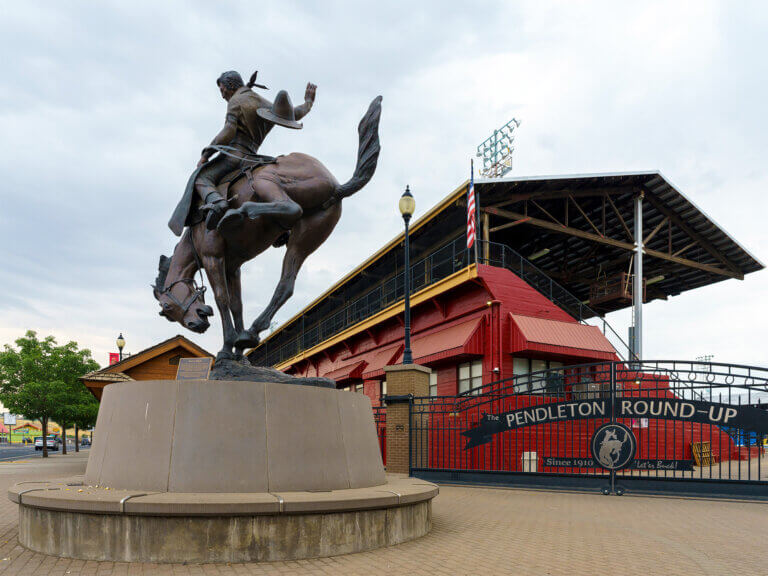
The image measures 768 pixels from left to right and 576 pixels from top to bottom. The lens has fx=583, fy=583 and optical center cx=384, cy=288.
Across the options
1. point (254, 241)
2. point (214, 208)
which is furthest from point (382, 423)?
point (214, 208)

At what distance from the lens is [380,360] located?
2512cm

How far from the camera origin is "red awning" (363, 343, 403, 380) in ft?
77.8

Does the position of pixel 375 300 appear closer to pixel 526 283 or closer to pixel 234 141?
pixel 526 283

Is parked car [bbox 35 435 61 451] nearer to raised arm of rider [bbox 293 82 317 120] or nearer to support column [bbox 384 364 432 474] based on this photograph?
support column [bbox 384 364 432 474]

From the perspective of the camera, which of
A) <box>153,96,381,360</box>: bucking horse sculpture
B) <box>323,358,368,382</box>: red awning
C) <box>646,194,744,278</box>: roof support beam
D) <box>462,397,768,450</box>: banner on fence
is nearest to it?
<box>153,96,381,360</box>: bucking horse sculpture

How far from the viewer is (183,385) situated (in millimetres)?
5984

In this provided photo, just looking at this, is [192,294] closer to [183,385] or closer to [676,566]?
[183,385]

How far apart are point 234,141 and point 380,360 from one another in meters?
18.3

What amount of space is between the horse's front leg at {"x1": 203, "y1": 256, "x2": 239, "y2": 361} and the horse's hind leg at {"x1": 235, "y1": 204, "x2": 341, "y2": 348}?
18.5 inches

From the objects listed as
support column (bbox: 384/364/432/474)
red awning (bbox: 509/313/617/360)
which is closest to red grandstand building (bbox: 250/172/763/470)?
red awning (bbox: 509/313/617/360)

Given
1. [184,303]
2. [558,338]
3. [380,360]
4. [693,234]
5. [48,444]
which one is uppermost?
[693,234]

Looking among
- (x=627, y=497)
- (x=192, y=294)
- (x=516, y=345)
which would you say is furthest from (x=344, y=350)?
(x=192, y=294)

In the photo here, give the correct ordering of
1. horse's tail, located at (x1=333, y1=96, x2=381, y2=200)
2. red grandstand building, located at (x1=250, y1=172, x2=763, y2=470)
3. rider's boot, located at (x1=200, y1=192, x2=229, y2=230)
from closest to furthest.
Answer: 1. rider's boot, located at (x1=200, y1=192, x2=229, y2=230)
2. horse's tail, located at (x1=333, y1=96, x2=381, y2=200)
3. red grandstand building, located at (x1=250, y1=172, x2=763, y2=470)

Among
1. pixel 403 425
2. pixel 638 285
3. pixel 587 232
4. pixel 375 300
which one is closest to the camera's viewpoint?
pixel 403 425
